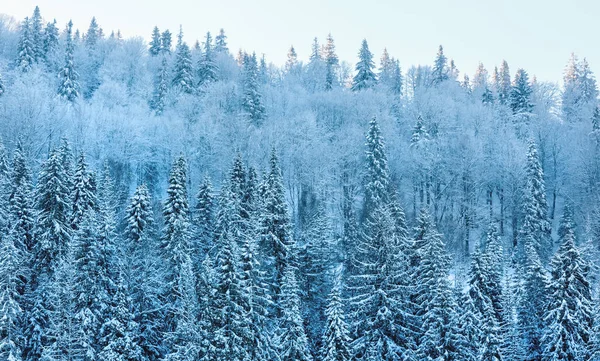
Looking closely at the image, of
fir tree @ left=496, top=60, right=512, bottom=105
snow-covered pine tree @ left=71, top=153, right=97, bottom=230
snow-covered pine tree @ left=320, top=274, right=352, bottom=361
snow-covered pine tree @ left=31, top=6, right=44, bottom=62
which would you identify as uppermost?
snow-covered pine tree @ left=31, top=6, right=44, bottom=62

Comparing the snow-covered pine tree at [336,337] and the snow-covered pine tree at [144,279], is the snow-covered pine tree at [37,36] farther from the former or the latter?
the snow-covered pine tree at [336,337]

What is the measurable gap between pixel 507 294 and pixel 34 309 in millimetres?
34254

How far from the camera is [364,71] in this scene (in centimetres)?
8644

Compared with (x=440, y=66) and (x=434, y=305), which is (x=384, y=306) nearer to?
(x=434, y=305)

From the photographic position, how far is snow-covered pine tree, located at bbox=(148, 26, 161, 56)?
101m

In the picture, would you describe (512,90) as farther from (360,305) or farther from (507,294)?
(360,305)

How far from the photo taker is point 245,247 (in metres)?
34.3

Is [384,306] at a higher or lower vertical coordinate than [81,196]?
lower

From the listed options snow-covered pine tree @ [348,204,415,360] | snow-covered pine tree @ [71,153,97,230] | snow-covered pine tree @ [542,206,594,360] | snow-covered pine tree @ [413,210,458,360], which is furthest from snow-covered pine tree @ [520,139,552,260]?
snow-covered pine tree @ [71,153,97,230]

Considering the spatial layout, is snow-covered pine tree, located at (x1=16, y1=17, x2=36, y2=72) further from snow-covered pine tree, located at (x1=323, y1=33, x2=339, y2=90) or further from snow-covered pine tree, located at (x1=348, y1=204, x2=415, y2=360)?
snow-covered pine tree, located at (x1=348, y1=204, x2=415, y2=360)

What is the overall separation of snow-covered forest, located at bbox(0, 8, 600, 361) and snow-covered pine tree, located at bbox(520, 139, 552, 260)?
0.78ft

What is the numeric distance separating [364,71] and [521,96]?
24.8m

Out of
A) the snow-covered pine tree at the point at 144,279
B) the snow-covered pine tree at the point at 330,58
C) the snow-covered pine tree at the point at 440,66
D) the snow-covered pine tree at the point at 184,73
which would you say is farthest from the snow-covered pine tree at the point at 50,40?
the snow-covered pine tree at the point at 440,66

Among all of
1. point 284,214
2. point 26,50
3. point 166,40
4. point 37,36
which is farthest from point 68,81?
point 284,214
